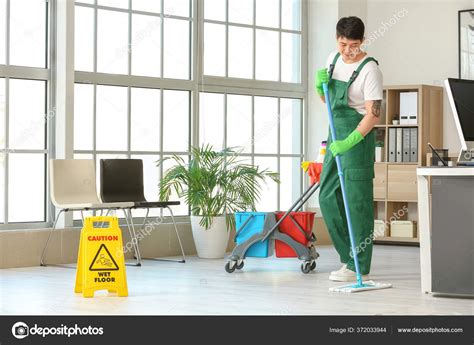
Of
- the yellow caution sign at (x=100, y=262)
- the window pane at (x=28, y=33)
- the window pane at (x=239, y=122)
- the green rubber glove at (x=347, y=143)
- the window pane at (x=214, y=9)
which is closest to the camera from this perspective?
the yellow caution sign at (x=100, y=262)

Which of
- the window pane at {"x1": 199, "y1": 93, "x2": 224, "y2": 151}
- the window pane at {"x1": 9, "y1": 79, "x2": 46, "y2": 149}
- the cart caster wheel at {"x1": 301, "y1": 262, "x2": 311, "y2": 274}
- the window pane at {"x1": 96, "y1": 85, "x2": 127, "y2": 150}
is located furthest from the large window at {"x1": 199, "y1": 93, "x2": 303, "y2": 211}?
the cart caster wheel at {"x1": 301, "y1": 262, "x2": 311, "y2": 274}

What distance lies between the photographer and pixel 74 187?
23.4 ft

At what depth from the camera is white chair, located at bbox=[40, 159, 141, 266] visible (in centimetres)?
689

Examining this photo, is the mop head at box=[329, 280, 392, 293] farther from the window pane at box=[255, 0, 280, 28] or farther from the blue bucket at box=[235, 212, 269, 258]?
the window pane at box=[255, 0, 280, 28]

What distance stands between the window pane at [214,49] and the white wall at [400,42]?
1.23 m

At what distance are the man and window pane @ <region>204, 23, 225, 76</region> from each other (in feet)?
9.02

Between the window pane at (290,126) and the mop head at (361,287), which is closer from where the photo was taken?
the mop head at (361,287)

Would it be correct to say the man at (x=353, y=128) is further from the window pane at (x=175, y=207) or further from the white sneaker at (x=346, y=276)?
the window pane at (x=175, y=207)

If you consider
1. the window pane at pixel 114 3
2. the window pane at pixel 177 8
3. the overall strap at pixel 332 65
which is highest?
the window pane at pixel 177 8

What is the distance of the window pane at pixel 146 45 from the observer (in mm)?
7909

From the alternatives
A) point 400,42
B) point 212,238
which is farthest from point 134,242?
point 400,42

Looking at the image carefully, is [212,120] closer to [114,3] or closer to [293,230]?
[114,3]

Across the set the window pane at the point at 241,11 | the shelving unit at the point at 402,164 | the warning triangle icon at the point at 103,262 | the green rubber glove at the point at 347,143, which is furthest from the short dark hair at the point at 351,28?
the shelving unit at the point at 402,164

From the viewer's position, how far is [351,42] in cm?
578
